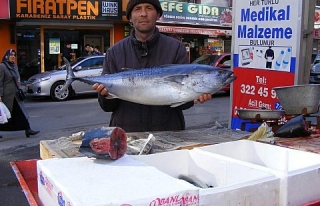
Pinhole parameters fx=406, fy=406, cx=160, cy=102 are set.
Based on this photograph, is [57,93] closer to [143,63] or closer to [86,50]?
[86,50]

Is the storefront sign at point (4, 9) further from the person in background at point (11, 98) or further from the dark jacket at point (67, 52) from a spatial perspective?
the person in background at point (11, 98)

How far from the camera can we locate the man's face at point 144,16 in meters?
2.88

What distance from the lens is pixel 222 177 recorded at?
6.55 feet

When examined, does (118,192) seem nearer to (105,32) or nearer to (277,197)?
(277,197)

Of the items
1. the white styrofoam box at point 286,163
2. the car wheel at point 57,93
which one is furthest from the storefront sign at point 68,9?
Answer: the white styrofoam box at point 286,163

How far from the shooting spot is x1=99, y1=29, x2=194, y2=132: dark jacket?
3047 millimetres

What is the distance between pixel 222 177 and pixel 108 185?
0.66 metres

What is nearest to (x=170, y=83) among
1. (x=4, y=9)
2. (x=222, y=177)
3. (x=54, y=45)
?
(x=222, y=177)

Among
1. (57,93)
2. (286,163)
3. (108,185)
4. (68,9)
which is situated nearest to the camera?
(108,185)

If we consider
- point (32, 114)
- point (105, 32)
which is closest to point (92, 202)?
point (32, 114)

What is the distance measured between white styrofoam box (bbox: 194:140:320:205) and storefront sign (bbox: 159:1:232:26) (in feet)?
59.3

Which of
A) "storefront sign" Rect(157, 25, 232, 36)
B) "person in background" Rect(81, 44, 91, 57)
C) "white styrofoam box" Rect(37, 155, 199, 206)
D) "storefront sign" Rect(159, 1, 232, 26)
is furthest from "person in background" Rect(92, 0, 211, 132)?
"storefront sign" Rect(159, 1, 232, 26)

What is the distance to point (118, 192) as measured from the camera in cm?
149

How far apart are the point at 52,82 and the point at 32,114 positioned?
2788mm
